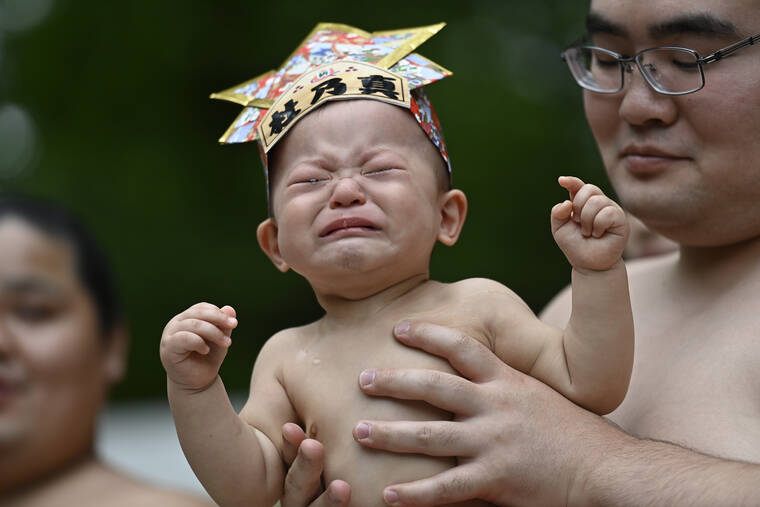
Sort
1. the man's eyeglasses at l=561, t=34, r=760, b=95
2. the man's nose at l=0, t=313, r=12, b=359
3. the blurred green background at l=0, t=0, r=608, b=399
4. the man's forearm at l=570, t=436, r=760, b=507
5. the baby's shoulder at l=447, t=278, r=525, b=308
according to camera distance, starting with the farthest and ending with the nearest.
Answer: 1. the blurred green background at l=0, t=0, r=608, b=399
2. the man's nose at l=0, t=313, r=12, b=359
3. the man's eyeglasses at l=561, t=34, r=760, b=95
4. the baby's shoulder at l=447, t=278, r=525, b=308
5. the man's forearm at l=570, t=436, r=760, b=507

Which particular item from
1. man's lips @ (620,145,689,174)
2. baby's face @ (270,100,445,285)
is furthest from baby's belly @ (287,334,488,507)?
man's lips @ (620,145,689,174)

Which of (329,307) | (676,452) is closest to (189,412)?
(329,307)

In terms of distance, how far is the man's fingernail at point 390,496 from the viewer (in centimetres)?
205

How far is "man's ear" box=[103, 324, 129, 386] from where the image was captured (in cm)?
386

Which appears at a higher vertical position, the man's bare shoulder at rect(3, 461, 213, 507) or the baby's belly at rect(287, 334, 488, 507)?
the baby's belly at rect(287, 334, 488, 507)

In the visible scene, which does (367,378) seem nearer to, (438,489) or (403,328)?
(403,328)

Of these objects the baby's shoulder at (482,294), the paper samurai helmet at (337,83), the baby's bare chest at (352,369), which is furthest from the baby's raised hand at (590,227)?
the paper samurai helmet at (337,83)

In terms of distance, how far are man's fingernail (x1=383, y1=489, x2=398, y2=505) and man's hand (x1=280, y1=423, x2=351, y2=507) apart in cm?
9

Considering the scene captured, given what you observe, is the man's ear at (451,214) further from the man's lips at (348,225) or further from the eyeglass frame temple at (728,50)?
the eyeglass frame temple at (728,50)

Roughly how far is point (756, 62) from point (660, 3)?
0.30 m

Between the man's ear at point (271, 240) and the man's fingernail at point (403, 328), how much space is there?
0.38 m

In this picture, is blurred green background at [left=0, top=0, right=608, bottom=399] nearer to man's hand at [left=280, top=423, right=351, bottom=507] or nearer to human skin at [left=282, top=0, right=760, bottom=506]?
human skin at [left=282, top=0, right=760, bottom=506]

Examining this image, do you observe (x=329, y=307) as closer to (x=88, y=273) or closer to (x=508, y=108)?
(x=88, y=273)

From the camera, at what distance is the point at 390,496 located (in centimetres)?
205
